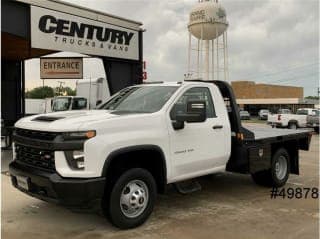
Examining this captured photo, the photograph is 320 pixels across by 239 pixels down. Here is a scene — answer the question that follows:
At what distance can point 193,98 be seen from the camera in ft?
20.9

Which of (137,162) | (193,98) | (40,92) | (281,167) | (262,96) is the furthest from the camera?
(40,92)

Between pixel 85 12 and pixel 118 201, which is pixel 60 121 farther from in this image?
pixel 85 12

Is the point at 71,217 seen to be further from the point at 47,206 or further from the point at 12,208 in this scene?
the point at 12,208

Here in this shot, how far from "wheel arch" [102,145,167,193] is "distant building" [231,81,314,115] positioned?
6808 cm

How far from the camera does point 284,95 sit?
8231cm

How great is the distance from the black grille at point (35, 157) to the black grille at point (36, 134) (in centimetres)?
16

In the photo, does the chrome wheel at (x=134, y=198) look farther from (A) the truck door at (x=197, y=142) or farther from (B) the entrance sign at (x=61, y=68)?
(B) the entrance sign at (x=61, y=68)

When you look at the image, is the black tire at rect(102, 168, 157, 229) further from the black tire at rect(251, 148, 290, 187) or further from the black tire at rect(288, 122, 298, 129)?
the black tire at rect(288, 122, 298, 129)

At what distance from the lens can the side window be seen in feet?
19.4

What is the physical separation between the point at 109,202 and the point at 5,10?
6.76m

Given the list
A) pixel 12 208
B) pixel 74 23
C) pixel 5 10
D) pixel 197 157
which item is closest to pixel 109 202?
pixel 197 157

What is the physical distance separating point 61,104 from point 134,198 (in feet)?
54.2

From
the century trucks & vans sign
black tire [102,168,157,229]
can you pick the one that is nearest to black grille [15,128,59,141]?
black tire [102,168,157,229]

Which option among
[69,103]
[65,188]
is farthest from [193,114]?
[69,103]
